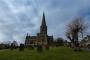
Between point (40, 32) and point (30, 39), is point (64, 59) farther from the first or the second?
point (30, 39)

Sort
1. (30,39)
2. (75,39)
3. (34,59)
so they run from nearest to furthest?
(34,59), (75,39), (30,39)

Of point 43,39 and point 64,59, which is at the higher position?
point 43,39

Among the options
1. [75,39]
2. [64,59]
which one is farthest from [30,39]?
[64,59]

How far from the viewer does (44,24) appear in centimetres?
18075

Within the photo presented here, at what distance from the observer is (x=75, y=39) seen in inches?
3123

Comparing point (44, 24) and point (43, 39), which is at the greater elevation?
point (44, 24)

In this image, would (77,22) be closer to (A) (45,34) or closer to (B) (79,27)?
(B) (79,27)

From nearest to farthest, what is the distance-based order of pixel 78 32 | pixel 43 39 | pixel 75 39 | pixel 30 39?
pixel 78 32 → pixel 75 39 → pixel 43 39 → pixel 30 39

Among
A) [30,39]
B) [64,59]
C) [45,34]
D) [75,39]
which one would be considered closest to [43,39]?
[45,34]

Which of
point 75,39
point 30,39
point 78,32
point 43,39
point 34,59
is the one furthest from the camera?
point 30,39

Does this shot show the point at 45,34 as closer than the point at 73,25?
No

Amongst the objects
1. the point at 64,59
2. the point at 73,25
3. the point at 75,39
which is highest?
the point at 73,25

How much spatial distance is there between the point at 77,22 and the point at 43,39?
102789 mm

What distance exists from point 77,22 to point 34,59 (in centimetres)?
4744
